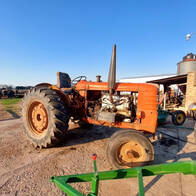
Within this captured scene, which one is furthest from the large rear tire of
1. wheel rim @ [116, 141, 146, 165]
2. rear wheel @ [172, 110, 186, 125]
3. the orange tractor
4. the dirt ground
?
rear wheel @ [172, 110, 186, 125]

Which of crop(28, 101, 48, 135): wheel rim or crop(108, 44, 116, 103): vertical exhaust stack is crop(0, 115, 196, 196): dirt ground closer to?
crop(28, 101, 48, 135): wheel rim

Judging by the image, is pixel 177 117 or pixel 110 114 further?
pixel 177 117

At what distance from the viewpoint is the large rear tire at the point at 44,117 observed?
2355mm

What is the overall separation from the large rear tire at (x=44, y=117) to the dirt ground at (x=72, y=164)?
0.98 feet

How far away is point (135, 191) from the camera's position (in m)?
1.51

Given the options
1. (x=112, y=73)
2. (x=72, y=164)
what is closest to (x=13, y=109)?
(x=72, y=164)

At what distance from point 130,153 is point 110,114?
80 centimetres

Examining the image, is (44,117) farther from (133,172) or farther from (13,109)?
(13,109)

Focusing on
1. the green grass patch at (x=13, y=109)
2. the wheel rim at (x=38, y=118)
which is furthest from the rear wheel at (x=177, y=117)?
the green grass patch at (x=13, y=109)

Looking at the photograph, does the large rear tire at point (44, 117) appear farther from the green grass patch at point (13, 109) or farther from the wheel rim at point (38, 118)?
the green grass patch at point (13, 109)

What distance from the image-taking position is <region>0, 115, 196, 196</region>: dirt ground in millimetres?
1549

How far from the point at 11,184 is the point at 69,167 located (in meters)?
0.83

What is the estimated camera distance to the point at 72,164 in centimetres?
207

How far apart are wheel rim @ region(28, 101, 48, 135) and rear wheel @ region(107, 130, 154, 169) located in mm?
1663
